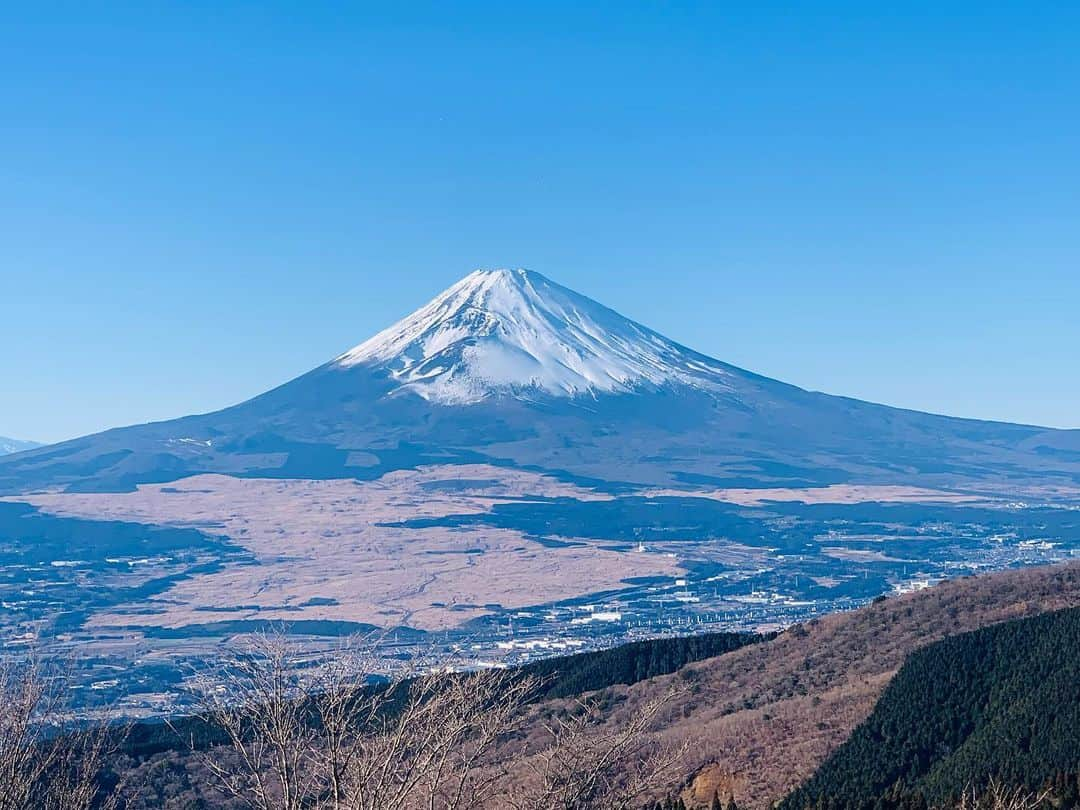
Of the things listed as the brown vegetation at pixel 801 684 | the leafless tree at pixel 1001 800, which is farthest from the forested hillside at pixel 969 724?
the leafless tree at pixel 1001 800

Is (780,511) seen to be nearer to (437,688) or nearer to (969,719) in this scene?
(969,719)

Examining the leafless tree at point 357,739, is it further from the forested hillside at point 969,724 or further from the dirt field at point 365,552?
the dirt field at point 365,552

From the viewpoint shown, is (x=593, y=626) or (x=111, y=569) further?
(x=111, y=569)

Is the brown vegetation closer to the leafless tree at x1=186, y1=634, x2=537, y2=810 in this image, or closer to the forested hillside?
the forested hillside

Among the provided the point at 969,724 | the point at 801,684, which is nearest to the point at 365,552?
the point at 801,684

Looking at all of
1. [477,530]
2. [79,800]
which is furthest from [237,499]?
[79,800]

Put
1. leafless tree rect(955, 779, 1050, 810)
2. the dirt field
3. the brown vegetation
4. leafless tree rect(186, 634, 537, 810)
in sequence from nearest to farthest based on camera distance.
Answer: leafless tree rect(186, 634, 537, 810) → leafless tree rect(955, 779, 1050, 810) → the brown vegetation → the dirt field

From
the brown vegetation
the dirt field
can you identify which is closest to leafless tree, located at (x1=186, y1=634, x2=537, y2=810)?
the brown vegetation

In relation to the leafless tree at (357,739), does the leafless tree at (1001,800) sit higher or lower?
lower

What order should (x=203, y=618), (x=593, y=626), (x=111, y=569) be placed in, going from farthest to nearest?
(x=111, y=569) < (x=203, y=618) < (x=593, y=626)
